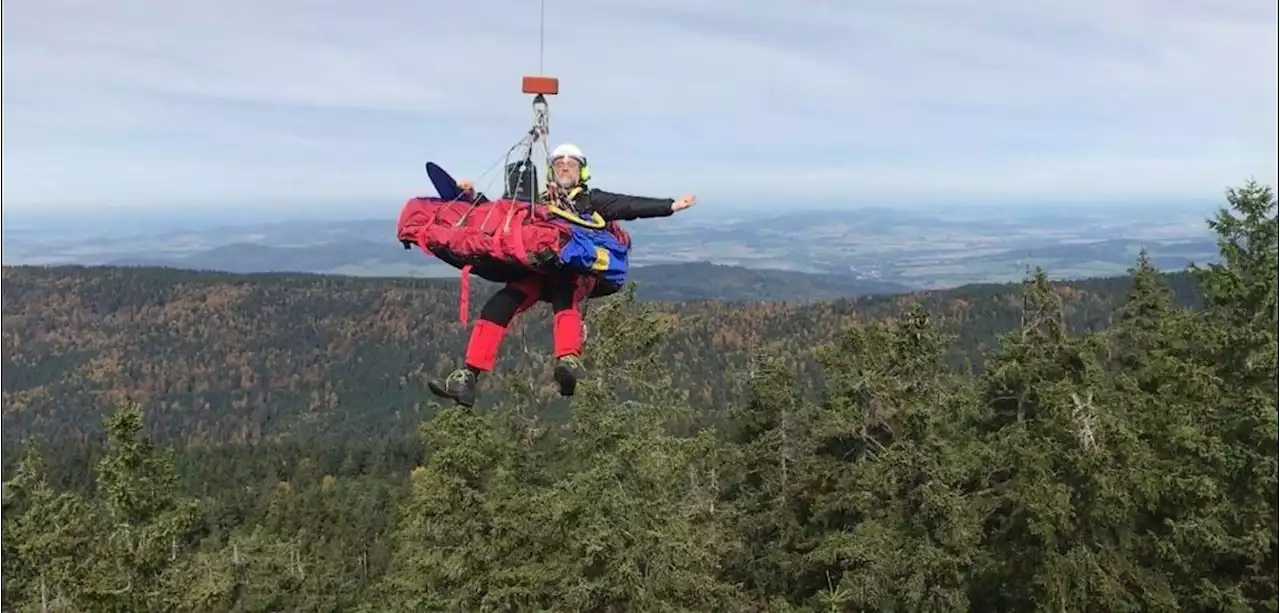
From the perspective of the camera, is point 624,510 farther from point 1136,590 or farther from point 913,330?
point 1136,590

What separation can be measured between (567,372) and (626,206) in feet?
4.60

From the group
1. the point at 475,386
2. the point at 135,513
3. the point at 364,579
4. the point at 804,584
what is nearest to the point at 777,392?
the point at 804,584

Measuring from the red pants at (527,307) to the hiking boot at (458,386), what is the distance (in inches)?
4.2

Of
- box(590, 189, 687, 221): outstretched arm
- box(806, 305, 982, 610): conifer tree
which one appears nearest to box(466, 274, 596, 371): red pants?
box(590, 189, 687, 221): outstretched arm

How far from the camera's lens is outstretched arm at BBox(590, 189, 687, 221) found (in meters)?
7.20

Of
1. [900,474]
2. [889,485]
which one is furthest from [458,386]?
[900,474]

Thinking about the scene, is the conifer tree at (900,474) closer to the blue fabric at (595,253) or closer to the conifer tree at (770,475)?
the conifer tree at (770,475)

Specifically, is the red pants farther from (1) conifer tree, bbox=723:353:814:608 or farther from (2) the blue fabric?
(1) conifer tree, bbox=723:353:814:608

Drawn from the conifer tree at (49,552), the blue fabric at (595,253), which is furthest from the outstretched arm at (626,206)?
the conifer tree at (49,552)

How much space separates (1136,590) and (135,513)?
68.8 feet

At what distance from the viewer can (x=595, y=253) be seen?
712 cm

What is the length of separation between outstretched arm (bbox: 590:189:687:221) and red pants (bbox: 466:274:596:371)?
58 cm

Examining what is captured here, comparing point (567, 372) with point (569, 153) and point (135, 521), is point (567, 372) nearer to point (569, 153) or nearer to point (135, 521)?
point (569, 153)

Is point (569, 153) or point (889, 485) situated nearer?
point (569, 153)
